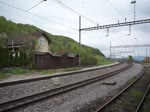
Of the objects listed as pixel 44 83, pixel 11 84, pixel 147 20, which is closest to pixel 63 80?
pixel 44 83

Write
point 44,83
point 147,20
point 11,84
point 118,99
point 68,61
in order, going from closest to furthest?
1. point 118,99
2. point 11,84
3. point 44,83
4. point 147,20
5. point 68,61

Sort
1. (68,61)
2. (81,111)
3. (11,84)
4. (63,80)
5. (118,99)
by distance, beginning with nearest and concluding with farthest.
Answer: (81,111), (118,99), (11,84), (63,80), (68,61)

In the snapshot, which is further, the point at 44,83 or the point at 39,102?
the point at 44,83

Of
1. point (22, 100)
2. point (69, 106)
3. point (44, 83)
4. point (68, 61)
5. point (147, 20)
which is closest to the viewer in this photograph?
point (69, 106)

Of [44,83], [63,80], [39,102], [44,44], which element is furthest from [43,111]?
[44,44]

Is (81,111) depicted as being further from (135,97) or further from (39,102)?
(135,97)

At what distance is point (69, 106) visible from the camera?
9.59 m

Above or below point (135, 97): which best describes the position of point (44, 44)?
above

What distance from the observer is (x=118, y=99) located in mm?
11203

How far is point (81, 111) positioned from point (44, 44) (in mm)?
37336

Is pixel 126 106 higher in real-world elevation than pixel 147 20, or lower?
lower

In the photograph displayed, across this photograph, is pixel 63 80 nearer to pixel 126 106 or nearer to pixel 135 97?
pixel 135 97

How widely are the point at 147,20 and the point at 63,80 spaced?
14.4 meters

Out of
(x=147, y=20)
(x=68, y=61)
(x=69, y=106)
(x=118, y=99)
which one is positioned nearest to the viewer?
(x=69, y=106)
